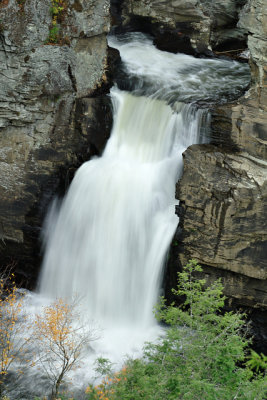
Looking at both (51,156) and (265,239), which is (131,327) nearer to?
(265,239)

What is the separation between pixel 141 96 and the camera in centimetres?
1795

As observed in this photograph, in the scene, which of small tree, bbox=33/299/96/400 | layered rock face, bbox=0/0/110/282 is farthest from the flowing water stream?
layered rock face, bbox=0/0/110/282

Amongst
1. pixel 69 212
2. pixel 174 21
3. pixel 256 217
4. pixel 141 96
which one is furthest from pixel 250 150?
pixel 174 21

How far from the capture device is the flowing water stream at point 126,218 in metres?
16.4

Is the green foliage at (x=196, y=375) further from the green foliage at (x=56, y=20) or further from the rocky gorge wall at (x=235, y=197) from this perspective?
the green foliage at (x=56, y=20)

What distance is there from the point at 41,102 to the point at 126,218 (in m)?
5.17

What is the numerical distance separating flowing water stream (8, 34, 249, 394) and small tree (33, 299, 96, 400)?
54 cm

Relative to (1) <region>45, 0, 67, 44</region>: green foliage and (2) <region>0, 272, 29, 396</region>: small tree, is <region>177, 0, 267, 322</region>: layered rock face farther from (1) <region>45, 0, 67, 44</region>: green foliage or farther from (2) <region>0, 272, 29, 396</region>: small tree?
(1) <region>45, 0, 67, 44</region>: green foliage

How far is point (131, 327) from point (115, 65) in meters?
9.88

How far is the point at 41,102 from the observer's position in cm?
1783

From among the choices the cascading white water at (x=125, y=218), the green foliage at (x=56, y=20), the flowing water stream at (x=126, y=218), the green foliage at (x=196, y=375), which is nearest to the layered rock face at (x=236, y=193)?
the flowing water stream at (x=126, y=218)

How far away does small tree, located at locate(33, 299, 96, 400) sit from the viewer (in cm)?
1432

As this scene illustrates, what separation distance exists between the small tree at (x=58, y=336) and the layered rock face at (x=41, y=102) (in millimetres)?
3106

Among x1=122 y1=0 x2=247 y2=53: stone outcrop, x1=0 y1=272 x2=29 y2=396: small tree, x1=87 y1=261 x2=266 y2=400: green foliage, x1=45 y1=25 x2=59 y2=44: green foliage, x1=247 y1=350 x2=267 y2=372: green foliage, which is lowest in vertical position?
x1=0 y1=272 x2=29 y2=396: small tree
